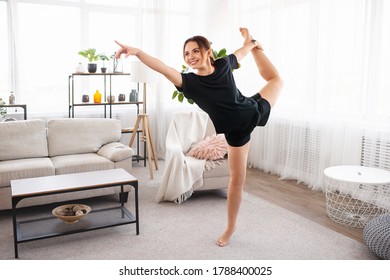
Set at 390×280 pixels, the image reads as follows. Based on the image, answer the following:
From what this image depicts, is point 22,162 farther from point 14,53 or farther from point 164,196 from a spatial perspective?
point 14,53

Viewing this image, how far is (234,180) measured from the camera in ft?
9.75

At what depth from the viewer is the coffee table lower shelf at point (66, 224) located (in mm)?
3020

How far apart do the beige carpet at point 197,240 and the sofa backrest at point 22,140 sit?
0.65m

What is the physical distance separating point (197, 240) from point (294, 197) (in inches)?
62.7

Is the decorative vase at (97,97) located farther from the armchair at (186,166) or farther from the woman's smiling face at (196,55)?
the woman's smiling face at (196,55)

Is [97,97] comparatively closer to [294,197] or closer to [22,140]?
[22,140]

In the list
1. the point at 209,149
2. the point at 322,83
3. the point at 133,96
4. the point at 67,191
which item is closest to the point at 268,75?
the point at 209,149

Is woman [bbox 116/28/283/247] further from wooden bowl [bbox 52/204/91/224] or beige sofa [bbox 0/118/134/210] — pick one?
beige sofa [bbox 0/118/134/210]

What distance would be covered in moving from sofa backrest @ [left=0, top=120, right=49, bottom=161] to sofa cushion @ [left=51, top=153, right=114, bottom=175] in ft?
0.65

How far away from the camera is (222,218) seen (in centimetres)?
367

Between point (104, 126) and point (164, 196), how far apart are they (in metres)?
1.11

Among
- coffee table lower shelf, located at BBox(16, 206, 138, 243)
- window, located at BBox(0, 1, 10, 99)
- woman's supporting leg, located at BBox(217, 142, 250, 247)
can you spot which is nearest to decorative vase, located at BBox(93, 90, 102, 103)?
window, located at BBox(0, 1, 10, 99)

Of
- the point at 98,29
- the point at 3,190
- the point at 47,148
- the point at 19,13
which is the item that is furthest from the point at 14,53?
the point at 3,190

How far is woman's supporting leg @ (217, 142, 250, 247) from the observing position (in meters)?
2.88
